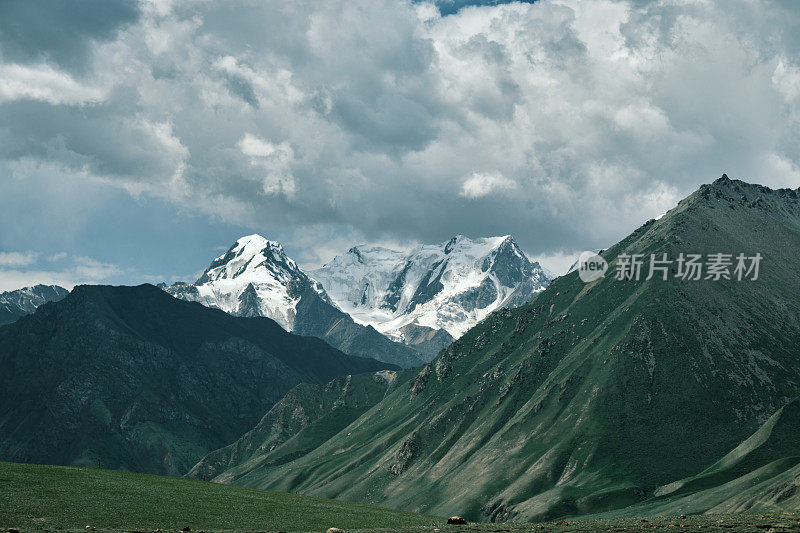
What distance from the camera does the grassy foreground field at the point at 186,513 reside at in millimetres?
62125

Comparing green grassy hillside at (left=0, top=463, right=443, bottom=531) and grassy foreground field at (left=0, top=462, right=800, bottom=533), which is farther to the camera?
green grassy hillside at (left=0, top=463, right=443, bottom=531)

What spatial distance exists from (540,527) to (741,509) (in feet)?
335

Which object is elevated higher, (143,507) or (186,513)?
(143,507)

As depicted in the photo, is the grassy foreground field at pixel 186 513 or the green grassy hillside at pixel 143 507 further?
the green grassy hillside at pixel 143 507

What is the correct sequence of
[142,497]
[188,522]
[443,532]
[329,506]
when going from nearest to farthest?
[443,532]
[188,522]
[142,497]
[329,506]

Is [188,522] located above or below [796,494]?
above

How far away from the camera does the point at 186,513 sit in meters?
76.6

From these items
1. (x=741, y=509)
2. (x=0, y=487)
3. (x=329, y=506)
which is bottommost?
(x=741, y=509)

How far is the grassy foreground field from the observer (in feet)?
204

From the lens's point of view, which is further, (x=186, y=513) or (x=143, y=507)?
(x=186, y=513)

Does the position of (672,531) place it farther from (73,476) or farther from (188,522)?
(73,476)

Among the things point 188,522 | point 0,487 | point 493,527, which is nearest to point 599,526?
point 493,527

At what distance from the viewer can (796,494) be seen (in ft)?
439

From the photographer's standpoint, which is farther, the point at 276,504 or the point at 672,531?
the point at 276,504
